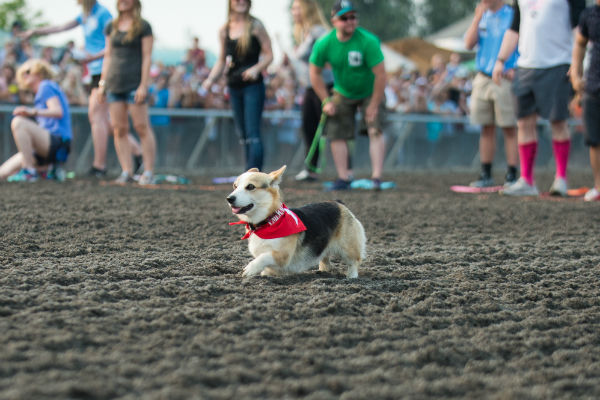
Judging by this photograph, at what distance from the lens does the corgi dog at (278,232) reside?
3.70m

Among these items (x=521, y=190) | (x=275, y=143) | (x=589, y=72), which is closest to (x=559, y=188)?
(x=521, y=190)

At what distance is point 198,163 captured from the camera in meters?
12.2

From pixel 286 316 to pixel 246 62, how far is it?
5493mm

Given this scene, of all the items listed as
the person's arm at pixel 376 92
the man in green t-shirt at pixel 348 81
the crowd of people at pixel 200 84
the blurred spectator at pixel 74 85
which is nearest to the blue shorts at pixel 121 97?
the crowd of people at pixel 200 84

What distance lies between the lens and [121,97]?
8156 millimetres

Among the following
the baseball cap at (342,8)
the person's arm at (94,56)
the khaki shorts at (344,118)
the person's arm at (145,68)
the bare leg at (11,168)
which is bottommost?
the bare leg at (11,168)

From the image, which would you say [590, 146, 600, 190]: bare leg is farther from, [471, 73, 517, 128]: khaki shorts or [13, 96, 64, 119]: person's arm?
[13, 96, 64, 119]: person's arm

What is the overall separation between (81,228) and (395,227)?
94.6 inches

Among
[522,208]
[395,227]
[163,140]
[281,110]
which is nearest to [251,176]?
[395,227]

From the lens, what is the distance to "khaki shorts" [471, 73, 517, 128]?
848cm

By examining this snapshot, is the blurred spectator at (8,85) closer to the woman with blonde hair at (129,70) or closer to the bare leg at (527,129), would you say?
the woman with blonde hair at (129,70)

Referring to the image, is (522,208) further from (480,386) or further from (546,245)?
(480,386)

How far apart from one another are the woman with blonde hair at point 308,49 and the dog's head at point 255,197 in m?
5.65

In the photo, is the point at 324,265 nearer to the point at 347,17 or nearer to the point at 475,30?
the point at 347,17
